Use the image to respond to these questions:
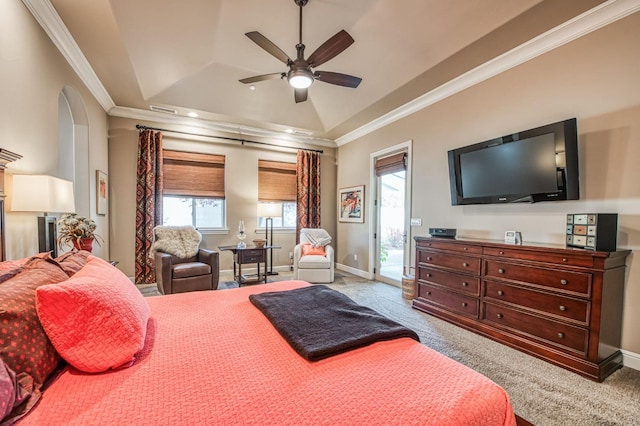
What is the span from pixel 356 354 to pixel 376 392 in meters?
0.26

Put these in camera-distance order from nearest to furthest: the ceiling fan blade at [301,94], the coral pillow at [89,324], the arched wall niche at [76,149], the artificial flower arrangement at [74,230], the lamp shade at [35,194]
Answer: the coral pillow at [89,324] < the lamp shade at [35,194] < the artificial flower arrangement at [74,230] < the ceiling fan blade at [301,94] < the arched wall niche at [76,149]

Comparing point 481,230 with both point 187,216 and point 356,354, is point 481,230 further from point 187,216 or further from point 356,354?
point 187,216

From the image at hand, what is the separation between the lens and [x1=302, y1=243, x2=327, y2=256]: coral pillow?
5.02 metres

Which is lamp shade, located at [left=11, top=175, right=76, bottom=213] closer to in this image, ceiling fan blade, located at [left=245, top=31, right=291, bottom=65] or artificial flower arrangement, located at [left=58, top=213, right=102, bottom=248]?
artificial flower arrangement, located at [left=58, top=213, right=102, bottom=248]

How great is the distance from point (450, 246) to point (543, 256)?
2.95 ft

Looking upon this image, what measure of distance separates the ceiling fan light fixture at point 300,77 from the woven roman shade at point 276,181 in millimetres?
3181

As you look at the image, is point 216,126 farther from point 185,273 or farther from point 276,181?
point 185,273

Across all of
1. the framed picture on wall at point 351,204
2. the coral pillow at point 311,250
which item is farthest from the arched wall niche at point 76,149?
the framed picture on wall at point 351,204

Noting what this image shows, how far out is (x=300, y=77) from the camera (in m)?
2.61

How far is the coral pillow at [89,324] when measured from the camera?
3.21 ft

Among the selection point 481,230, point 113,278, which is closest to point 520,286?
point 481,230

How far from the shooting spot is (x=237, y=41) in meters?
3.29

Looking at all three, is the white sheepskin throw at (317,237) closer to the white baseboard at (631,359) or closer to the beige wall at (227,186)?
the beige wall at (227,186)

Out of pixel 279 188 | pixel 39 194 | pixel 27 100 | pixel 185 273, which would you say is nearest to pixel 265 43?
pixel 27 100
